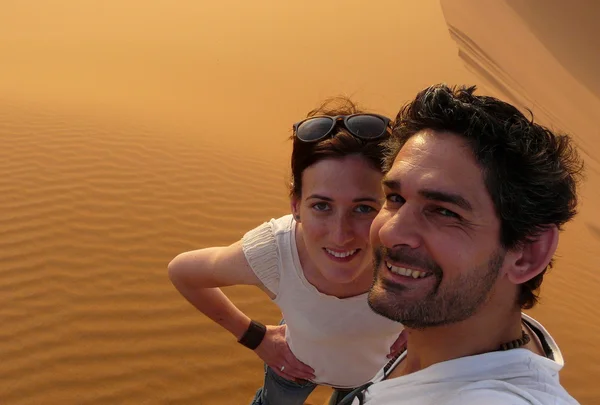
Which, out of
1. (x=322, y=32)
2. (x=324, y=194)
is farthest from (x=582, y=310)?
(x=322, y=32)

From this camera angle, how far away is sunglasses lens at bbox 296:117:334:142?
1.81 metres

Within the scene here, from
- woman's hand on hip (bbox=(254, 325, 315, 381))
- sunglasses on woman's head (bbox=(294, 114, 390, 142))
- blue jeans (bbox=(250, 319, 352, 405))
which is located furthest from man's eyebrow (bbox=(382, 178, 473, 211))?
blue jeans (bbox=(250, 319, 352, 405))

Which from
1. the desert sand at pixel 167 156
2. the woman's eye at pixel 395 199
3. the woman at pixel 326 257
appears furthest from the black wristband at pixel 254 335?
the woman's eye at pixel 395 199

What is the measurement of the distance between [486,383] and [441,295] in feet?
0.75

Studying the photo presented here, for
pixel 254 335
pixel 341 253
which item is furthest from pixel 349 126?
pixel 254 335

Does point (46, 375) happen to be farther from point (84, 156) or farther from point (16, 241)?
A: point (84, 156)

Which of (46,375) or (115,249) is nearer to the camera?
(46,375)

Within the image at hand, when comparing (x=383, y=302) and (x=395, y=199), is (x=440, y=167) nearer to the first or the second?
(x=395, y=199)

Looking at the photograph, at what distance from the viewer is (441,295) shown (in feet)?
4.06

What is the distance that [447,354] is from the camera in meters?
1.28

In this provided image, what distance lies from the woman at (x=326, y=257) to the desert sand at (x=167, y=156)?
1385 mm

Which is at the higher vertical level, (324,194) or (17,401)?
(324,194)

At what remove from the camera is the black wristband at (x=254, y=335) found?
234 centimetres

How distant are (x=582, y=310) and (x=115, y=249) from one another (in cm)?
404
